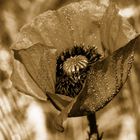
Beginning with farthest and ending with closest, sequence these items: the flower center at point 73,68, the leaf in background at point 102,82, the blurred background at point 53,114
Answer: the blurred background at point 53,114 → the flower center at point 73,68 → the leaf in background at point 102,82

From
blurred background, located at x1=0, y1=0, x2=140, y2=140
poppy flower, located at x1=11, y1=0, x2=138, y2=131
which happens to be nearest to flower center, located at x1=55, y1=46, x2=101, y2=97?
poppy flower, located at x1=11, y1=0, x2=138, y2=131

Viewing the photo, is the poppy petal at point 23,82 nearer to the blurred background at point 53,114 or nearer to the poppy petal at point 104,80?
the poppy petal at point 104,80

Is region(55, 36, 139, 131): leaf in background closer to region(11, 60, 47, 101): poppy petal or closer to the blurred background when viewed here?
region(11, 60, 47, 101): poppy petal

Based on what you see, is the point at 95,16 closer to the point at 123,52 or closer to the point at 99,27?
the point at 99,27

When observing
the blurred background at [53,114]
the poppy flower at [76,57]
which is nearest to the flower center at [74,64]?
the poppy flower at [76,57]

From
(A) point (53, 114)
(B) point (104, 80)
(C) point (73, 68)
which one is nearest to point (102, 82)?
(B) point (104, 80)

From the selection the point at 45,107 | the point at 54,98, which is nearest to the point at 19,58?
the point at 54,98

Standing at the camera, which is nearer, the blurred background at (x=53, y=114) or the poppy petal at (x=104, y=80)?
the poppy petal at (x=104, y=80)
